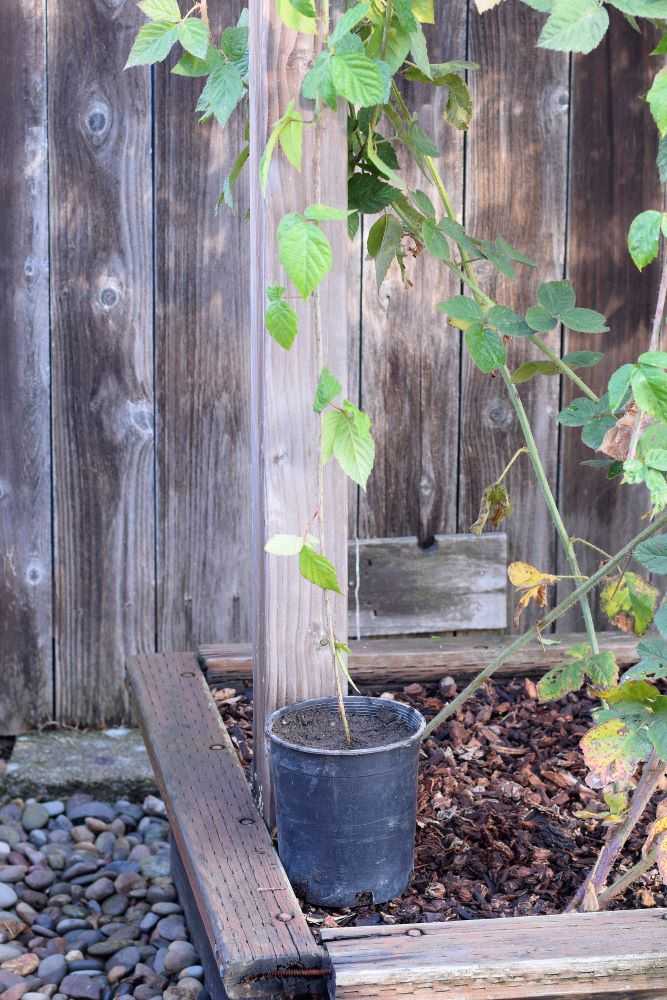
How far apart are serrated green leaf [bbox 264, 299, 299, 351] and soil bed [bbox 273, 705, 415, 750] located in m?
0.48

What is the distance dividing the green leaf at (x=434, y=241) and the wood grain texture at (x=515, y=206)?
102cm

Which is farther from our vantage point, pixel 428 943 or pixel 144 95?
pixel 144 95

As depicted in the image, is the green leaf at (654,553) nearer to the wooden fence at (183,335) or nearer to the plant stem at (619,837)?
the plant stem at (619,837)

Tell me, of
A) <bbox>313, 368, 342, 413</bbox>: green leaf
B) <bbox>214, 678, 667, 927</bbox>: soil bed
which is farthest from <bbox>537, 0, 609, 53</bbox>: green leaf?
<bbox>214, 678, 667, 927</bbox>: soil bed

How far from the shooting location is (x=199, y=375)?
2.72 metres

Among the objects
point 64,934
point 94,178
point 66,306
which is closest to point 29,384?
point 66,306

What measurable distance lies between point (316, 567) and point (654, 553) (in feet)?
1.17

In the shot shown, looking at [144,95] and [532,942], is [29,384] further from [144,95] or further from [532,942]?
[532,942]

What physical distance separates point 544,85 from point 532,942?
1.90m

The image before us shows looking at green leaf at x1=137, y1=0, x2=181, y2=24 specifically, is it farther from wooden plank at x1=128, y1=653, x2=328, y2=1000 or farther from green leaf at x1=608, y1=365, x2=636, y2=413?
wooden plank at x1=128, y1=653, x2=328, y2=1000

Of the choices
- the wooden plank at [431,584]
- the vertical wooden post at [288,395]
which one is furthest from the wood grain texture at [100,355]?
the vertical wooden post at [288,395]

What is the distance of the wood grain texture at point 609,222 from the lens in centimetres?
273

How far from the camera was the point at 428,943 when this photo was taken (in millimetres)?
1330

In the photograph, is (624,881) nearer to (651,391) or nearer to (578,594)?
(578,594)
